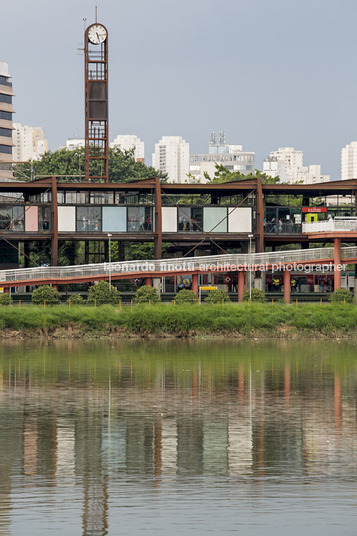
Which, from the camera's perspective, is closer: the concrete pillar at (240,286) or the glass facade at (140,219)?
the concrete pillar at (240,286)

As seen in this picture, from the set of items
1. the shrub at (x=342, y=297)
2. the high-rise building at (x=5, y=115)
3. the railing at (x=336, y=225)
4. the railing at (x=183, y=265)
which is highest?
the high-rise building at (x=5, y=115)

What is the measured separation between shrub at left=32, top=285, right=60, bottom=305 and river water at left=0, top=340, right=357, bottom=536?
2469 cm

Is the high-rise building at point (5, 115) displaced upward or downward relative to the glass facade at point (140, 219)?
upward

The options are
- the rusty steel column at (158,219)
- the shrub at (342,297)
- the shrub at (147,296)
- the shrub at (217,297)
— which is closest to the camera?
the shrub at (147,296)

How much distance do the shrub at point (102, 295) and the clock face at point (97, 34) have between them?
141 feet

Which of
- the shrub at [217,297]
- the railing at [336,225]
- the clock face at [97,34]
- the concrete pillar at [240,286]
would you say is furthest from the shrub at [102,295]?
the clock face at [97,34]

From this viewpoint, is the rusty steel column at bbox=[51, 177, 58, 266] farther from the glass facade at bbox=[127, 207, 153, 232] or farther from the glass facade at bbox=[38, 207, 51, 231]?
the glass facade at bbox=[127, 207, 153, 232]

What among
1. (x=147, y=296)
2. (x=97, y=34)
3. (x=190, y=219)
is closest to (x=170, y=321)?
(x=147, y=296)

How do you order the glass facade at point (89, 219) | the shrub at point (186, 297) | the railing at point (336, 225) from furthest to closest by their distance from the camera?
the glass facade at point (89, 219)
the railing at point (336, 225)
the shrub at point (186, 297)

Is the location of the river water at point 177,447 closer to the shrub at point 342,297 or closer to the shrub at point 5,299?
the shrub at point 5,299

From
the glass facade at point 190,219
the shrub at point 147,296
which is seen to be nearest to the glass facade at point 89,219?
the glass facade at point 190,219

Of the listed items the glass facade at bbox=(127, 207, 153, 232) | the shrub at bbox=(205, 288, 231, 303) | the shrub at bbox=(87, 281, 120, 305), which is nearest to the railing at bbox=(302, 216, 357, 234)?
the shrub at bbox=(205, 288, 231, 303)

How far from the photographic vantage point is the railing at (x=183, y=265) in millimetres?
96250

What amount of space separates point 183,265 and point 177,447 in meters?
63.5
